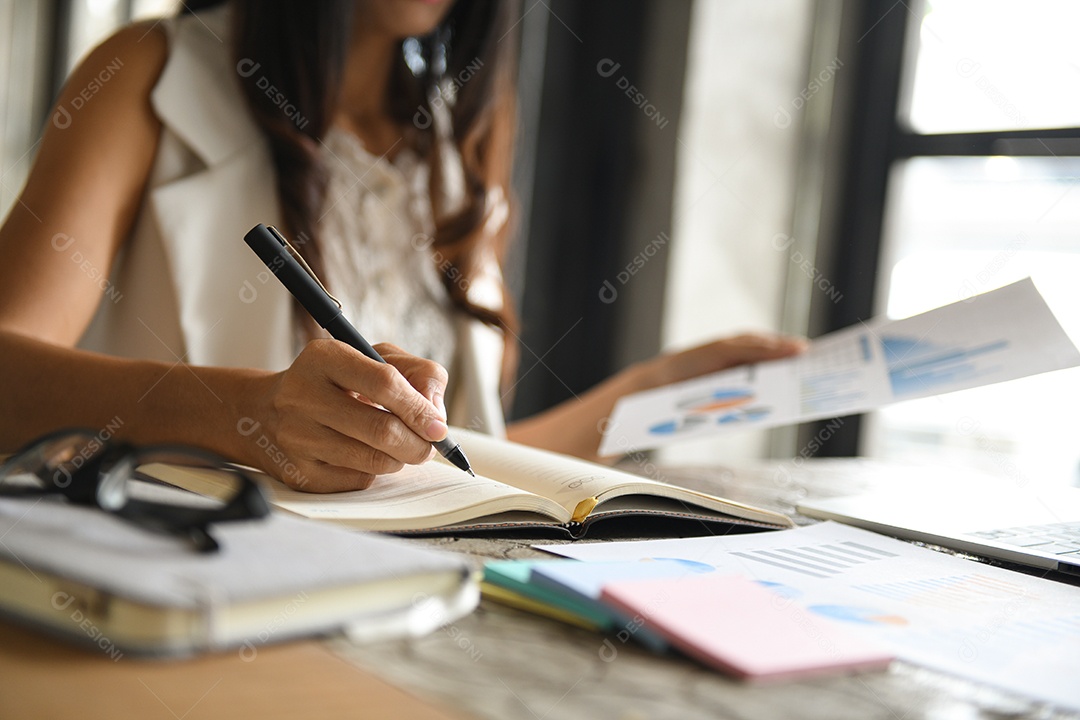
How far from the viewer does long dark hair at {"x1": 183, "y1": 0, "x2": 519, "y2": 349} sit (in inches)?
46.6

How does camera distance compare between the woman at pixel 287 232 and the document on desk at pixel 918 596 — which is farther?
the woman at pixel 287 232

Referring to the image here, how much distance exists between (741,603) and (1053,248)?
5.05ft

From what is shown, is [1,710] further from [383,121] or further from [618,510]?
[383,121]

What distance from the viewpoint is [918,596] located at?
550mm

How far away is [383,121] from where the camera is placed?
1438mm

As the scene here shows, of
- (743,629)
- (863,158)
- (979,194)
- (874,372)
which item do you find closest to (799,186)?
(863,158)

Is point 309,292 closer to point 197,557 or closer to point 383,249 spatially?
point 197,557

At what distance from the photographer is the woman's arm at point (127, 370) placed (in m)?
0.66

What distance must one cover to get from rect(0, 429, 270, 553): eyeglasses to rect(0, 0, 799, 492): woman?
0.67 feet

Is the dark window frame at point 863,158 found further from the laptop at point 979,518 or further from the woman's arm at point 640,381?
the laptop at point 979,518

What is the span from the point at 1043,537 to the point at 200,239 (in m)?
0.91

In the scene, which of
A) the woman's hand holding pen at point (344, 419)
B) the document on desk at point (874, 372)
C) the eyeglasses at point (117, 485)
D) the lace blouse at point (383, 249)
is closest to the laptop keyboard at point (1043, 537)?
the document on desk at point (874, 372)

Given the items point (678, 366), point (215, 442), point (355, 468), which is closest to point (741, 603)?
point (355, 468)

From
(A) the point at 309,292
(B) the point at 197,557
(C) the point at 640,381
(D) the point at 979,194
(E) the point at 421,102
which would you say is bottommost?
(B) the point at 197,557
